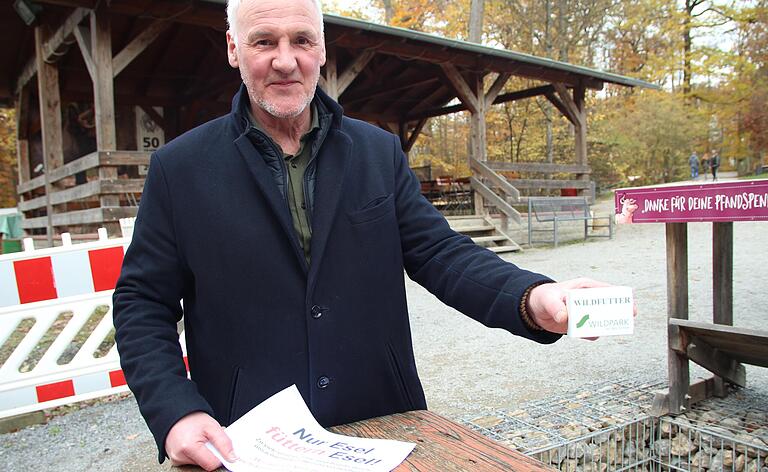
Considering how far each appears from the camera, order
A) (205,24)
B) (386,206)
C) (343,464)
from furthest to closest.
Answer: (205,24) < (386,206) < (343,464)

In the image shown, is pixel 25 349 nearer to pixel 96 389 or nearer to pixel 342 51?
pixel 96 389

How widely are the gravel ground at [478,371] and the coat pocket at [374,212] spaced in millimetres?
2178

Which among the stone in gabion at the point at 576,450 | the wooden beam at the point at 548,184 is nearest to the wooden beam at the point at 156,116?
the wooden beam at the point at 548,184

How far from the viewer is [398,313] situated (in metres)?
1.56

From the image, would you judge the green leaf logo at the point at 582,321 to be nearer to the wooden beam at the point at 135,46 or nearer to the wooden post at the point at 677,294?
the wooden post at the point at 677,294

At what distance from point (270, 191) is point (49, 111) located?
979 cm

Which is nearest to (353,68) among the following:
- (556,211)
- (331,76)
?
(331,76)

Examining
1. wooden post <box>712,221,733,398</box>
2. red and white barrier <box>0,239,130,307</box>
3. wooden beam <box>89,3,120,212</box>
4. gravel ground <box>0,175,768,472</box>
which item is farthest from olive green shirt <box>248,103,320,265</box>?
wooden beam <box>89,3,120,212</box>

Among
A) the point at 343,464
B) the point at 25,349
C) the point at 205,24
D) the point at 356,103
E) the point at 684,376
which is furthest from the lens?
the point at 356,103

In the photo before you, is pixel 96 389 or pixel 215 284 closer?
pixel 215 284

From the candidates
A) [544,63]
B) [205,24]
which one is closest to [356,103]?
[544,63]

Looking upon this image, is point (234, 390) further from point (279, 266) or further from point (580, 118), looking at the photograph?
point (580, 118)

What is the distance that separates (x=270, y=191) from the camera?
55.8 inches

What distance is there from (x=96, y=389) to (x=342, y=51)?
9847mm
